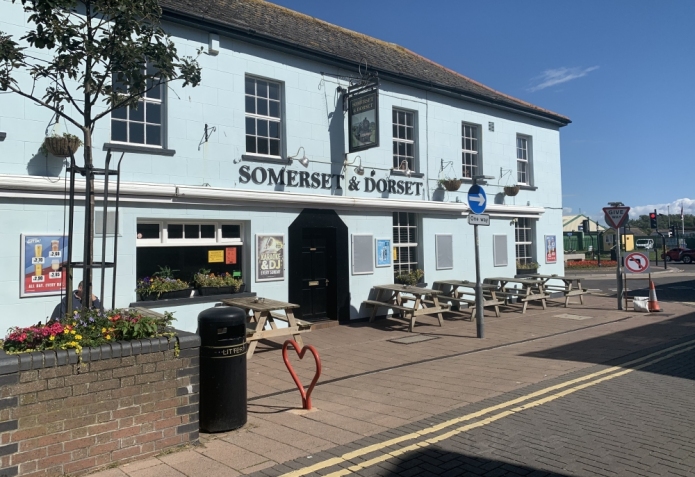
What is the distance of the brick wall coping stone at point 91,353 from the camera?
14.5 feet

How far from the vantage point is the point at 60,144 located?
29.8ft

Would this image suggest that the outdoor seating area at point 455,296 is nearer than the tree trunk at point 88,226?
No

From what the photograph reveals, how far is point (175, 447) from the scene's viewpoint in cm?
530

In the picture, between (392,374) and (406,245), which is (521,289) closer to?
(406,245)

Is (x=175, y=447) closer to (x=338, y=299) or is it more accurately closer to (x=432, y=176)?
(x=338, y=299)

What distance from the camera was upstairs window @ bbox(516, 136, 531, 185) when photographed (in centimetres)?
1888

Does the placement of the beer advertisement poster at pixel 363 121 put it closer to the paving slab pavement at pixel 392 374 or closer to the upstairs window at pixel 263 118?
the upstairs window at pixel 263 118

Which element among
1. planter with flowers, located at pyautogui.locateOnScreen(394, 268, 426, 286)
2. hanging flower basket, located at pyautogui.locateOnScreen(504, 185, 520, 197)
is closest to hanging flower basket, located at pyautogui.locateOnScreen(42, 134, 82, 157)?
planter with flowers, located at pyautogui.locateOnScreen(394, 268, 426, 286)

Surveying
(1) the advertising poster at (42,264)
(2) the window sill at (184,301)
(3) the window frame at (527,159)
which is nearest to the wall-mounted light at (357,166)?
(2) the window sill at (184,301)

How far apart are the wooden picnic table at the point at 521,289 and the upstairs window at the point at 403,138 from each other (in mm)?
4355

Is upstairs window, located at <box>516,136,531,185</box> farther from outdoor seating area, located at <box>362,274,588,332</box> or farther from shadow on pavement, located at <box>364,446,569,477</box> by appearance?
shadow on pavement, located at <box>364,446,569,477</box>

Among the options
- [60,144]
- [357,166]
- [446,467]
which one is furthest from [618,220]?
[60,144]

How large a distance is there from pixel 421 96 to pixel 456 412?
10830mm

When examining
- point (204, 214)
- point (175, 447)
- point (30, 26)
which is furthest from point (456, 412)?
point (30, 26)
